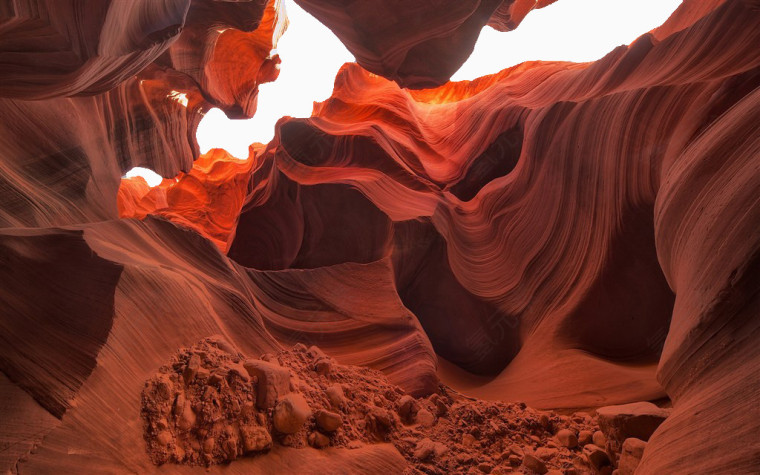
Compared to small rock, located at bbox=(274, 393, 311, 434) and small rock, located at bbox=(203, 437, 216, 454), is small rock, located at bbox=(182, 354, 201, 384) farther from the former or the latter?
small rock, located at bbox=(274, 393, 311, 434)

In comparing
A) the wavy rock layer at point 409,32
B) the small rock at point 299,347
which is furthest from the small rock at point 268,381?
the wavy rock layer at point 409,32

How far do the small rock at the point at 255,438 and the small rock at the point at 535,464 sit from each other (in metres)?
0.99

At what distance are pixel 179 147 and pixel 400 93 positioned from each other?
2.94 m

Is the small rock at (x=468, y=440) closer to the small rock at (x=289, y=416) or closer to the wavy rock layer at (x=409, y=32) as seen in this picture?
the small rock at (x=289, y=416)

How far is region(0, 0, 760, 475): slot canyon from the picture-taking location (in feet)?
4.82

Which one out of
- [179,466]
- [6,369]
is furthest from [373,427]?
[6,369]

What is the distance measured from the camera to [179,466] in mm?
1476

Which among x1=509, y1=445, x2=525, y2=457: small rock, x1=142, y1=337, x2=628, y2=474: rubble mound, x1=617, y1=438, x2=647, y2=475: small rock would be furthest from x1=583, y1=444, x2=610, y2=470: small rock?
x1=509, y1=445, x2=525, y2=457: small rock

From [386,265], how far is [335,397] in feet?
4.70

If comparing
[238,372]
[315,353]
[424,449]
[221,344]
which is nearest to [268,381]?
[238,372]

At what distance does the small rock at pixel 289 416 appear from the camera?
1.74 meters

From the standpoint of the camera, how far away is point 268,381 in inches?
71.2

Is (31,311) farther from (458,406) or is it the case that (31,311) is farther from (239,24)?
(239,24)

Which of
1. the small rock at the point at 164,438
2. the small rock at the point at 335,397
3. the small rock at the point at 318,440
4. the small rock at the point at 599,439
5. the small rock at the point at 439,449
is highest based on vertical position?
the small rock at the point at 599,439
